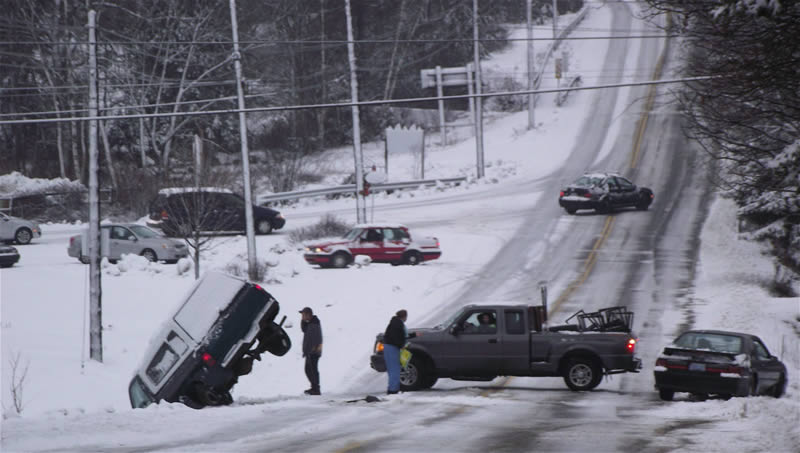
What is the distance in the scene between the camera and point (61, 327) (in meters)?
24.3

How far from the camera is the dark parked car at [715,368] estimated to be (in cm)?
1603

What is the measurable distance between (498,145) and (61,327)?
38666 millimetres

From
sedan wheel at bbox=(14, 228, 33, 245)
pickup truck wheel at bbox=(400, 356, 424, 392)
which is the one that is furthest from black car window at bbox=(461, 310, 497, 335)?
sedan wheel at bbox=(14, 228, 33, 245)

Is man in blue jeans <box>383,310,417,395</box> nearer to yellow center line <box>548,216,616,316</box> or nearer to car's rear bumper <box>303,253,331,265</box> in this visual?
yellow center line <box>548,216,616,316</box>

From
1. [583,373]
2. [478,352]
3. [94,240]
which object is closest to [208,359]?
[478,352]

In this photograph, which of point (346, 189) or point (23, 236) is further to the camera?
point (346, 189)

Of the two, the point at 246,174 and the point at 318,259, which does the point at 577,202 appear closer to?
the point at 318,259

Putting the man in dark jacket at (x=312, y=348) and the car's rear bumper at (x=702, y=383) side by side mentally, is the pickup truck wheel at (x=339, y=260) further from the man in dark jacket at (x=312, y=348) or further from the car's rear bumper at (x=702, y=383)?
the car's rear bumper at (x=702, y=383)

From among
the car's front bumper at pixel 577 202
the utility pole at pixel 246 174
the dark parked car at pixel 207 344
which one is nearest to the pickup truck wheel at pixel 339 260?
the utility pole at pixel 246 174

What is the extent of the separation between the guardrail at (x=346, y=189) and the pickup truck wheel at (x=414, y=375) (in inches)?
1040

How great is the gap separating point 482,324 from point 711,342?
404 centimetres

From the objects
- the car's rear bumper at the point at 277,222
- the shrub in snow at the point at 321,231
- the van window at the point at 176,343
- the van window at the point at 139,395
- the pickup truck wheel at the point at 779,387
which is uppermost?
the car's rear bumper at the point at 277,222

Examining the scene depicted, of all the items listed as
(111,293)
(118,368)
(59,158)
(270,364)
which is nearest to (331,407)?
(270,364)

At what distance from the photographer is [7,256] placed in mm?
30047
